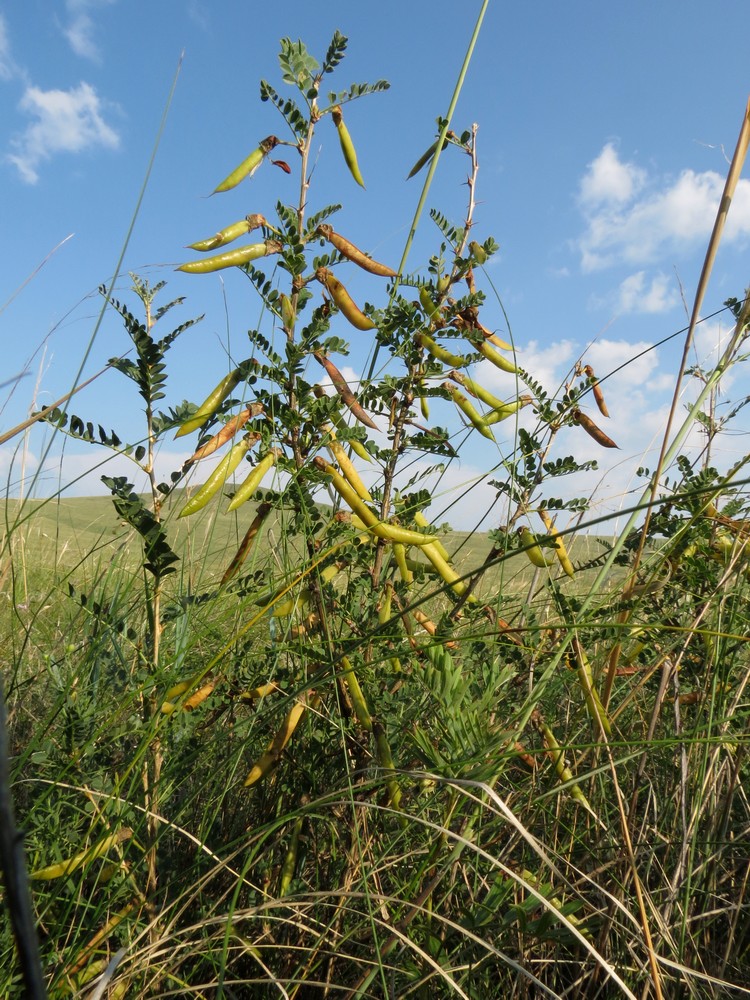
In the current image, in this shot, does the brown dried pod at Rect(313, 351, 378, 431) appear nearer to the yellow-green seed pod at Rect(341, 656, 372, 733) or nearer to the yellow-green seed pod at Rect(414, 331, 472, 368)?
the yellow-green seed pod at Rect(414, 331, 472, 368)

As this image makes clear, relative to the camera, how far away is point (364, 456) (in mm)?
1542

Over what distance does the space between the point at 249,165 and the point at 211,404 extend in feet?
1.66

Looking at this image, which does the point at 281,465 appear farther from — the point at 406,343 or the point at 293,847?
the point at 293,847

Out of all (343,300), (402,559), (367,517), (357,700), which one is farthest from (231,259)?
(357,700)

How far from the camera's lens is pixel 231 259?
1.38 m

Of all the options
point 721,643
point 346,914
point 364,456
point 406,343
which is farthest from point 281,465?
point 721,643

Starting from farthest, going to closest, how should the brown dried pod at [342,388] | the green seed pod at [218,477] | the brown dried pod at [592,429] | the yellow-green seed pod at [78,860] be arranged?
the brown dried pod at [592,429] < the brown dried pod at [342,388] < the green seed pod at [218,477] < the yellow-green seed pod at [78,860]

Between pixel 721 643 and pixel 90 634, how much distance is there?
4.20ft

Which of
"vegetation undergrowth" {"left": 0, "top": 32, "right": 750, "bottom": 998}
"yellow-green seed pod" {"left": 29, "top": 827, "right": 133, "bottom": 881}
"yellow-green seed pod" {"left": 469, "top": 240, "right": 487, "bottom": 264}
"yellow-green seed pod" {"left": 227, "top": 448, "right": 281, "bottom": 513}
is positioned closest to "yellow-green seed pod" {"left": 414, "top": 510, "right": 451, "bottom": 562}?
"vegetation undergrowth" {"left": 0, "top": 32, "right": 750, "bottom": 998}

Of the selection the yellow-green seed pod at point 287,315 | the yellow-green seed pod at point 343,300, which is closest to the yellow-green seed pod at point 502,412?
the yellow-green seed pod at point 343,300

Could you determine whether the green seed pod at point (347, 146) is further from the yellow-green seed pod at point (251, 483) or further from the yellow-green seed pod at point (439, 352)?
the yellow-green seed pod at point (251, 483)

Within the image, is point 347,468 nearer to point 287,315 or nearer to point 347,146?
point 287,315

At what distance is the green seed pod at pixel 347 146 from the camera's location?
61.6 inches

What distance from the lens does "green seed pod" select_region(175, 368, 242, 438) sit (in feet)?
4.47
